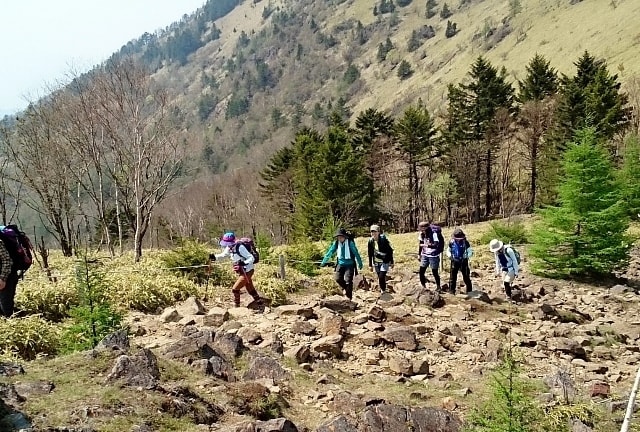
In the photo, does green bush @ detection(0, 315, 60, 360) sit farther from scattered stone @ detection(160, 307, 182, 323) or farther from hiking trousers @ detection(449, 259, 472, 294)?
hiking trousers @ detection(449, 259, 472, 294)

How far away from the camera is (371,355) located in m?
8.19

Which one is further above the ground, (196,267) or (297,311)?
(196,267)

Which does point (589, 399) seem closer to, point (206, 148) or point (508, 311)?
point (508, 311)

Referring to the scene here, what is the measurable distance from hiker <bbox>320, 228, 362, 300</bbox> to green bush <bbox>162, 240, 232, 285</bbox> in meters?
3.31

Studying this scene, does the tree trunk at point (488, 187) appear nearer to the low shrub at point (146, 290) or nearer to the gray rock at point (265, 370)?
the low shrub at point (146, 290)

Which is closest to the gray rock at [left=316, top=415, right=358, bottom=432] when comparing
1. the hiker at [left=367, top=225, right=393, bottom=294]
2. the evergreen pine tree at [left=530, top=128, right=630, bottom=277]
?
the hiker at [left=367, top=225, right=393, bottom=294]

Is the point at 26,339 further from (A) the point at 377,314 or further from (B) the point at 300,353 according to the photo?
(A) the point at 377,314

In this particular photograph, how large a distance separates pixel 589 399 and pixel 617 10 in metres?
92.5

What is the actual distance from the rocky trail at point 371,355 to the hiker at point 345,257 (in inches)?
25.1

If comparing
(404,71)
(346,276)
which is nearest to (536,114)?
(346,276)

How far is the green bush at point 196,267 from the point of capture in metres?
12.9

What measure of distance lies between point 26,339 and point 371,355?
512cm

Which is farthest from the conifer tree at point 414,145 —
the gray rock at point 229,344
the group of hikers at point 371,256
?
the gray rock at point 229,344

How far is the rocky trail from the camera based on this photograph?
5.52 m
